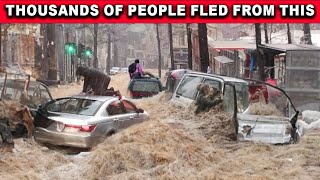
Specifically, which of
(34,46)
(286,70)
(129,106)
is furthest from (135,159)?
(34,46)

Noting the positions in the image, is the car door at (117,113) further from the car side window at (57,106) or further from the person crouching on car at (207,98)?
the person crouching on car at (207,98)

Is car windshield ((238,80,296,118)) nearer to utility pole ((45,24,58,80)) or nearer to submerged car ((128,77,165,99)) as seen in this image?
submerged car ((128,77,165,99))

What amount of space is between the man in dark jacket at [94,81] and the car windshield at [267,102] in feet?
17.5

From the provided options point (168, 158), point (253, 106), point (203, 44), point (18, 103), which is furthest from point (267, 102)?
point (203, 44)

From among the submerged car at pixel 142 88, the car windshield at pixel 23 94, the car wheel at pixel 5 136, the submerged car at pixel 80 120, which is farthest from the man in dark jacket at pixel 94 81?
the car wheel at pixel 5 136

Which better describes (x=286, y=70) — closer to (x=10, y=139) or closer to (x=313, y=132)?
(x=313, y=132)

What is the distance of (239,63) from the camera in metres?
36.8

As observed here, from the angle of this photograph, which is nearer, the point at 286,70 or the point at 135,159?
the point at 135,159

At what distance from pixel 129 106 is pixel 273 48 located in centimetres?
733

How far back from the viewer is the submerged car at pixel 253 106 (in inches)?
381

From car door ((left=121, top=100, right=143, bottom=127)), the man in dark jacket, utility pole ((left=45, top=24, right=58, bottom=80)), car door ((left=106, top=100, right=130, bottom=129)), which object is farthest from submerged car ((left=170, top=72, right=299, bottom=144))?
utility pole ((left=45, top=24, right=58, bottom=80))

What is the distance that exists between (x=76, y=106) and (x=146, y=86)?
858 cm

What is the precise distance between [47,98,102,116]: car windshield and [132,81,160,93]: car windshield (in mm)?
8058

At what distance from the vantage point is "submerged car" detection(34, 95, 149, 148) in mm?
9289
